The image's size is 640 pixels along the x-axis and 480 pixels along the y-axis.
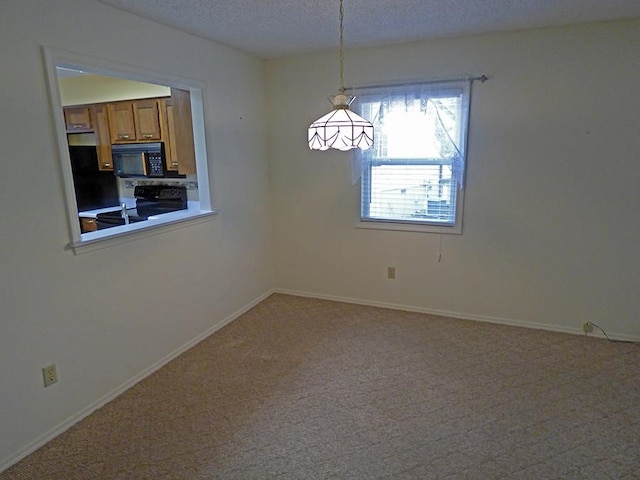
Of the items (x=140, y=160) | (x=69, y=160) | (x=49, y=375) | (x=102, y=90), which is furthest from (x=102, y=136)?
(x=49, y=375)

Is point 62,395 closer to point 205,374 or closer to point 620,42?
point 205,374

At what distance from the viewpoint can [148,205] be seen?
462 cm

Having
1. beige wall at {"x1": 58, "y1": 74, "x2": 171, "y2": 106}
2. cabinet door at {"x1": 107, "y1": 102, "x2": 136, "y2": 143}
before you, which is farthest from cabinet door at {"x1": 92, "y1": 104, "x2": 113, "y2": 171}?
beige wall at {"x1": 58, "y1": 74, "x2": 171, "y2": 106}

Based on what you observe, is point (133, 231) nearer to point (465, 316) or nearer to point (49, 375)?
point (49, 375)

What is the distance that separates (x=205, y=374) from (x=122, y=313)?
2.31ft

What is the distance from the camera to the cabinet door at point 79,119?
4530mm

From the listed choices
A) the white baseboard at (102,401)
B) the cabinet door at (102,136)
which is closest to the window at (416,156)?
the white baseboard at (102,401)

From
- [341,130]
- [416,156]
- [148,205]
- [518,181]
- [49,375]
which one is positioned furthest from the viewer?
[148,205]

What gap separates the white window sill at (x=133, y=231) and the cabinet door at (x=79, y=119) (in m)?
2.39

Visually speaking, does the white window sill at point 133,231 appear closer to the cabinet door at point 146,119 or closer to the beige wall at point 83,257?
the beige wall at point 83,257

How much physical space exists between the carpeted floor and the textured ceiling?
240 centimetres

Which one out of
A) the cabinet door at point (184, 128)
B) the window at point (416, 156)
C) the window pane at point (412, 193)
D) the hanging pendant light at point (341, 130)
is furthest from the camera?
the window pane at point (412, 193)

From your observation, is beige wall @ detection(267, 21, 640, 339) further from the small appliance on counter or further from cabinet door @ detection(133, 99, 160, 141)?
the small appliance on counter

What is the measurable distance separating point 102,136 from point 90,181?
570 mm
